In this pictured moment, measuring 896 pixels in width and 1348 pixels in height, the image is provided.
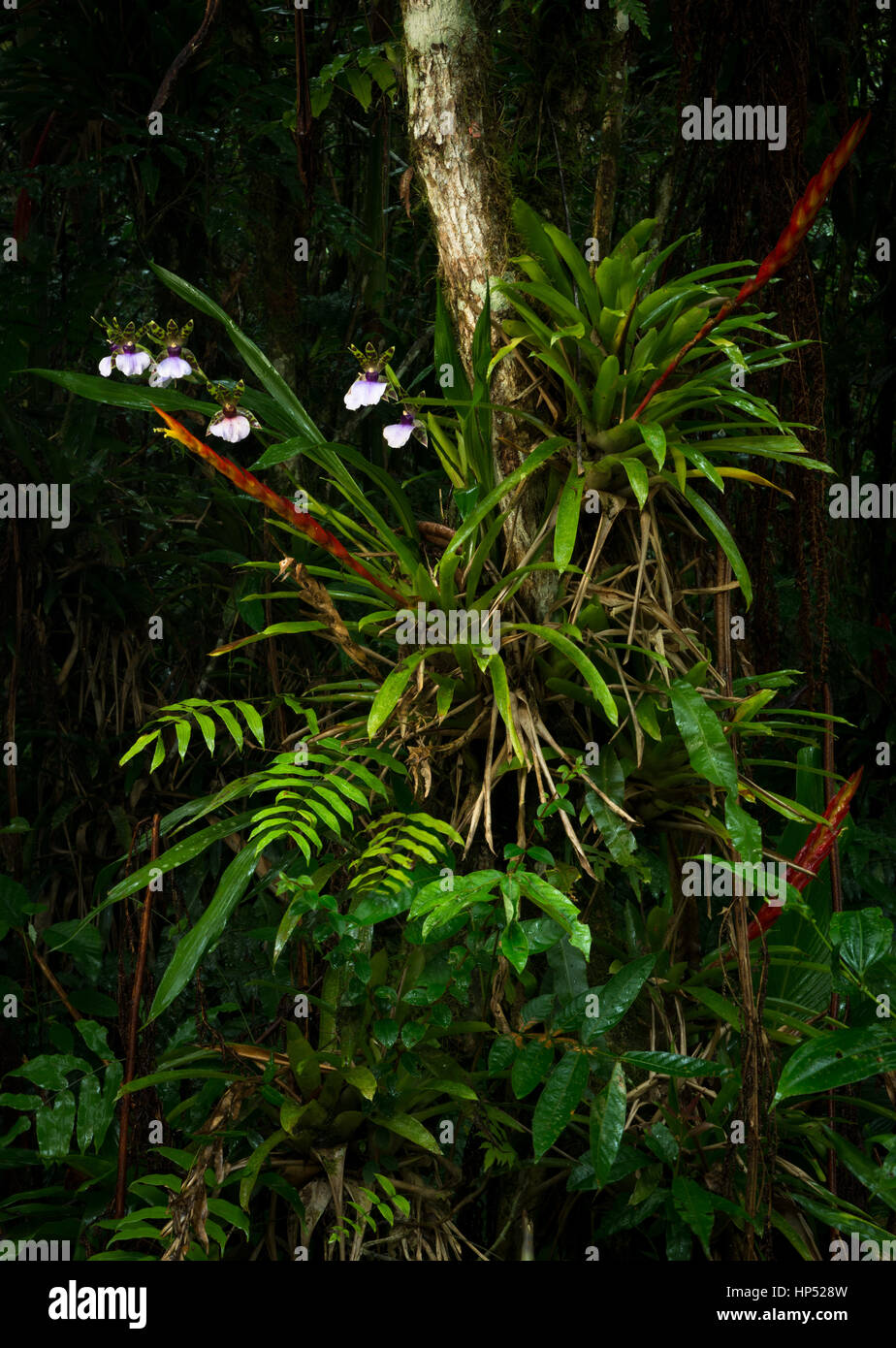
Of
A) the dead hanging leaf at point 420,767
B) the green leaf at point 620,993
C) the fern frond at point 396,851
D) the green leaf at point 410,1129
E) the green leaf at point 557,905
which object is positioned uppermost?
the dead hanging leaf at point 420,767

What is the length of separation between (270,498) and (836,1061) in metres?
0.98

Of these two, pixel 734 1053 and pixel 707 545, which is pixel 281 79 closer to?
pixel 707 545

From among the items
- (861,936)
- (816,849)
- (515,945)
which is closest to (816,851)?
(816,849)

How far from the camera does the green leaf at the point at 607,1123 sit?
1.37 meters

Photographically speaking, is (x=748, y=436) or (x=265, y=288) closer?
(x=748, y=436)

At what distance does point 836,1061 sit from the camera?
54.4 inches

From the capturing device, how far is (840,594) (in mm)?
2631

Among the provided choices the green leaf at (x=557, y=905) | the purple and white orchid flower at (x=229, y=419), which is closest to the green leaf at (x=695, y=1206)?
the green leaf at (x=557, y=905)

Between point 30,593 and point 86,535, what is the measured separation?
0.21 metres

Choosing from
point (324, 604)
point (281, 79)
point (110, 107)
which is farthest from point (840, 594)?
point (110, 107)

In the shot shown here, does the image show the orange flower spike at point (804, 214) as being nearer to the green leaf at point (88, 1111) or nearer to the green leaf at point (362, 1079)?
the green leaf at point (362, 1079)

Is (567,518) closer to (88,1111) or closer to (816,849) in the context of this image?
(816,849)

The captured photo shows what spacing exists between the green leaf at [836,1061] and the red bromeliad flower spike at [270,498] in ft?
2.60
